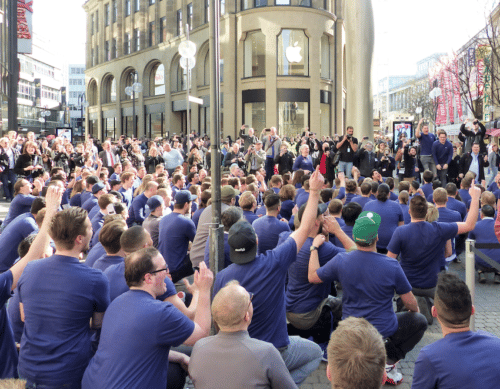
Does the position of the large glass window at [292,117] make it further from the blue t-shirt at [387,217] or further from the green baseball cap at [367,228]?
the green baseball cap at [367,228]

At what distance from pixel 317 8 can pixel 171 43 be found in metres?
14.9

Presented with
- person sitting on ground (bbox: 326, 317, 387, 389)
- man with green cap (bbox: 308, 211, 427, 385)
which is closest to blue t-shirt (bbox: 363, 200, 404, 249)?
man with green cap (bbox: 308, 211, 427, 385)

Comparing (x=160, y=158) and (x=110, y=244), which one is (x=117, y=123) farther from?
(x=110, y=244)

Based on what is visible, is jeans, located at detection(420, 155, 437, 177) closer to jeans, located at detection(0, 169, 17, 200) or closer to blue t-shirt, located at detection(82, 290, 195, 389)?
blue t-shirt, located at detection(82, 290, 195, 389)

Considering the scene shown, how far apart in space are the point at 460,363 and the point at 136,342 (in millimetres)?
1886

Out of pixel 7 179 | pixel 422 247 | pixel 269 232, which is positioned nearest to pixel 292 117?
pixel 7 179

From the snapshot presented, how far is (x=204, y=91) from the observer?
4088 centimetres

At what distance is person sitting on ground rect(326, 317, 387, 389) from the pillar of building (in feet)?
50.2

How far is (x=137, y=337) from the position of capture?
3.21 meters

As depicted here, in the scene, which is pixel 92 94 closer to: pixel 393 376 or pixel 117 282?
pixel 117 282

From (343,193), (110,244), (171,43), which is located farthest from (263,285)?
(171,43)

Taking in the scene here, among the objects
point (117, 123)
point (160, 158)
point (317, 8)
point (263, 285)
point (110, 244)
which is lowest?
point (263, 285)

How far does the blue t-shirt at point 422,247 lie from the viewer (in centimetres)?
641

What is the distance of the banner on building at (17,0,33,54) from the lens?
29.0m
